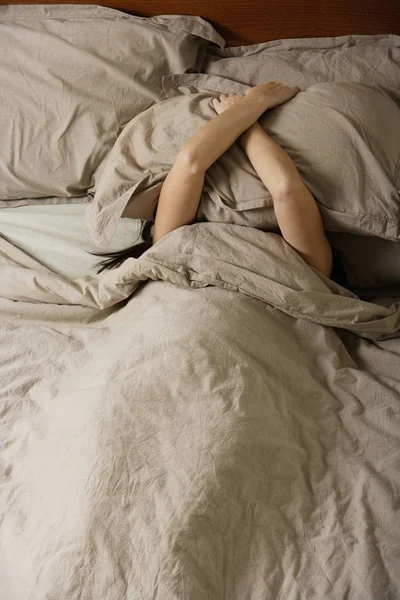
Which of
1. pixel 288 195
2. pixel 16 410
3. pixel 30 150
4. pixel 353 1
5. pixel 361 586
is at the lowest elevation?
pixel 16 410

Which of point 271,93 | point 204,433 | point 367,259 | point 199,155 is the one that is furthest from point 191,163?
point 204,433

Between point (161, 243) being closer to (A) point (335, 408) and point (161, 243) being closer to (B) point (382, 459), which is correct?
(A) point (335, 408)

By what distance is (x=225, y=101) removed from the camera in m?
1.32

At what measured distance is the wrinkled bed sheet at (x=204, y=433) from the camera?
0.88 meters

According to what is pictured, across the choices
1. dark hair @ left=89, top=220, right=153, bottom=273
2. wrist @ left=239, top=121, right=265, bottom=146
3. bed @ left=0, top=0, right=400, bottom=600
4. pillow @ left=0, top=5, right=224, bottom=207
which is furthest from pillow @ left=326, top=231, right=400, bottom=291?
pillow @ left=0, top=5, right=224, bottom=207

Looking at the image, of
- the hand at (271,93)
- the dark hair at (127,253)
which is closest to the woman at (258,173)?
the hand at (271,93)

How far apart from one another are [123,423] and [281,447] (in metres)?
0.26

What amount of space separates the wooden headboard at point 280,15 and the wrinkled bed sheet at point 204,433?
56 cm

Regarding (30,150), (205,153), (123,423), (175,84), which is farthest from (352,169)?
→ (30,150)

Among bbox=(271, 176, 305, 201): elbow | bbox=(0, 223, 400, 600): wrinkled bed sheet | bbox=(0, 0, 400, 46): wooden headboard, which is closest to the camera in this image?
bbox=(0, 223, 400, 600): wrinkled bed sheet

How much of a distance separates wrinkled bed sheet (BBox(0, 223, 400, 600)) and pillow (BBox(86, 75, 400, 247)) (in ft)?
0.28

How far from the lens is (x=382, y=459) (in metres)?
1.02

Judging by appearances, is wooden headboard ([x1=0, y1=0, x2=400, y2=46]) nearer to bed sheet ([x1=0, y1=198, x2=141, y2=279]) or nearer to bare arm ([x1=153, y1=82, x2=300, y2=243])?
bare arm ([x1=153, y1=82, x2=300, y2=243])

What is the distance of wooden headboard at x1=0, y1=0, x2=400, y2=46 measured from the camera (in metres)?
1.40
